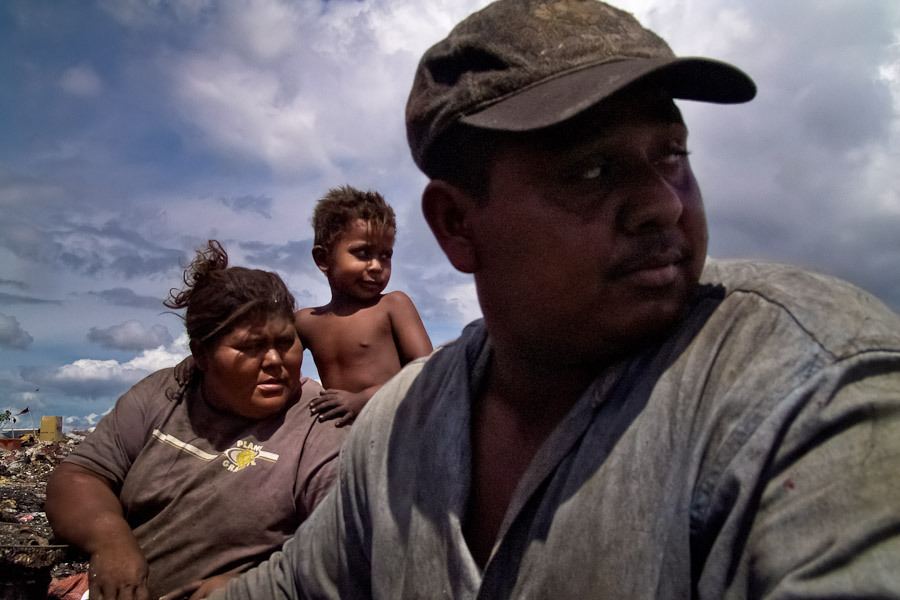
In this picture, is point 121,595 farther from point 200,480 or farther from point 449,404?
point 449,404

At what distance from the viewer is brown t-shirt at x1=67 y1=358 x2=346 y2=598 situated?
2434 millimetres

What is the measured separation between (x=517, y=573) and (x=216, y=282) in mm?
2139

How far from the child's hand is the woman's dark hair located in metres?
0.43

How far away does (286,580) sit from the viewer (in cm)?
183

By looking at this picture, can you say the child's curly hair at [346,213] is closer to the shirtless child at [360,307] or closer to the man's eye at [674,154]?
the shirtless child at [360,307]

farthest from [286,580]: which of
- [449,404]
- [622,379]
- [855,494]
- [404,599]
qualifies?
[855,494]

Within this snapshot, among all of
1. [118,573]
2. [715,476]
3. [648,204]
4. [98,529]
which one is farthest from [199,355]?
[715,476]

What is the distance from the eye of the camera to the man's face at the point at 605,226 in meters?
1.10

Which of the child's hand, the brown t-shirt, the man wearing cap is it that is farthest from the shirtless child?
the man wearing cap

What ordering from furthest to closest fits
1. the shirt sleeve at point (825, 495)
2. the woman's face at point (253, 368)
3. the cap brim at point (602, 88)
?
the woman's face at point (253, 368), the cap brim at point (602, 88), the shirt sleeve at point (825, 495)

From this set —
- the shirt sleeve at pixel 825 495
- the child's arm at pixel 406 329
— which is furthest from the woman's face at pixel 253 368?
the shirt sleeve at pixel 825 495

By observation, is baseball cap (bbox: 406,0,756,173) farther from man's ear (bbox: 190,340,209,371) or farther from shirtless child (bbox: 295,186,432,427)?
shirtless child (bbox: 295,186,432,427)

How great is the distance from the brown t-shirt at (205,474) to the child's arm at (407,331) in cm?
138

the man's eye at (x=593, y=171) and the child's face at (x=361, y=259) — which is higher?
the child's face at (x=361, y=259)
